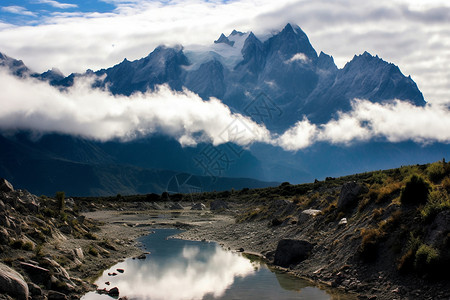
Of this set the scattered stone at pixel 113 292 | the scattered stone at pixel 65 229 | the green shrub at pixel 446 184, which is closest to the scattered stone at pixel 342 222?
the green shrub at pixel 446 184

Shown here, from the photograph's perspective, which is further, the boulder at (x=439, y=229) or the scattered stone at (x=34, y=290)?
the scattered stone at (x=34, y=290)

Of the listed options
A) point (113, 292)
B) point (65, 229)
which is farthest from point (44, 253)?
point (65, 229)

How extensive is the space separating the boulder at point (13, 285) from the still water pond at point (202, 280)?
380cm

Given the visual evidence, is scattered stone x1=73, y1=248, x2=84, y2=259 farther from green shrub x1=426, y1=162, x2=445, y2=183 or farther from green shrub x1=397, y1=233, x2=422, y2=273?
green shrub x1=426, y1=162, x2=445, y2=183

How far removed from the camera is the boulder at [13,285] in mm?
21781

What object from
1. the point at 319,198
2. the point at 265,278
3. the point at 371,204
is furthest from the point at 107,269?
the point at 319,198

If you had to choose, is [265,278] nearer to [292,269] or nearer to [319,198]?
[292,269]

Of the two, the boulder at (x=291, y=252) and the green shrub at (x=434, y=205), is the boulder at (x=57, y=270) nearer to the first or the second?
the boulder at (x=291, y=252)

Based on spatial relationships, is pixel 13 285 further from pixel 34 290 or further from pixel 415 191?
pixel 415 191

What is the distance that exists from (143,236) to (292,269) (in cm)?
3045

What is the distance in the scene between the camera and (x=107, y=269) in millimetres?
33969

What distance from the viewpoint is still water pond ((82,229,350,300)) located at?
2670 cm

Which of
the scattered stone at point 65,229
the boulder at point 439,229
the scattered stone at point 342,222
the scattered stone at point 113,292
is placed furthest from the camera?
the scattered stone at point 65,229

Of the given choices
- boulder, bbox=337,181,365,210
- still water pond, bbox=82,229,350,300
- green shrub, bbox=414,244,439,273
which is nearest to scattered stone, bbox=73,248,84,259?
still water pond, bbox=82,229,350,300
